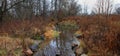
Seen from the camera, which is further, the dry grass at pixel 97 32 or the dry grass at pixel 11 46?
the dry grass at pixel 97 32

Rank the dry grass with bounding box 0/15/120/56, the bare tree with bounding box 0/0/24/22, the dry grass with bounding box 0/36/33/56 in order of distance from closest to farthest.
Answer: the dry grass with bounding box 0/36/33/56 < the dry grass with bounding box 0/15/120/56 < the bare tree with bounding box 0/0/24/22

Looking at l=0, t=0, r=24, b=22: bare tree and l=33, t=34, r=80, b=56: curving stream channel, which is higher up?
l=0, t=0, r=24, b=22: bare tree

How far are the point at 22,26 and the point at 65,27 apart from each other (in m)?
3.68

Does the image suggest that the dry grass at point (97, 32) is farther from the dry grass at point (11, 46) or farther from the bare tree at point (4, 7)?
the bare tree at point (4, 7)

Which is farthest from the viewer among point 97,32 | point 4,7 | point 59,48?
point 4,7

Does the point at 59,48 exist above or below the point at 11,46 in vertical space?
below

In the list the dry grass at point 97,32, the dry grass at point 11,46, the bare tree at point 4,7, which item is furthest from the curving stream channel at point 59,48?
the bare tree at point 4,7

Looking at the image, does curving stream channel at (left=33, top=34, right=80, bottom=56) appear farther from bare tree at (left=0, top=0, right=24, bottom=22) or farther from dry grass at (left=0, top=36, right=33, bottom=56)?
bare tree at (left=0, top=0, right=24, bottom=22)

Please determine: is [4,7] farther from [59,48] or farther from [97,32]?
[59,48]

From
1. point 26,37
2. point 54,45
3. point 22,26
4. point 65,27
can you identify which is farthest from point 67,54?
point 65,27

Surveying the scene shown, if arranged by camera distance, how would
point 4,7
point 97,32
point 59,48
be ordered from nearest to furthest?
point 59,48 < point 97,32 < point 4,7

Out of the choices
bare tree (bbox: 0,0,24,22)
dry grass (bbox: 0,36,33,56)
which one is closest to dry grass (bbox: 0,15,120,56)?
dry grass (bbox: 0,36,33,56)

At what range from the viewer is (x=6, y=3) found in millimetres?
22578

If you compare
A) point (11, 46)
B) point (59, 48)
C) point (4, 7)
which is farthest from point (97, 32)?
point (4, 7)
